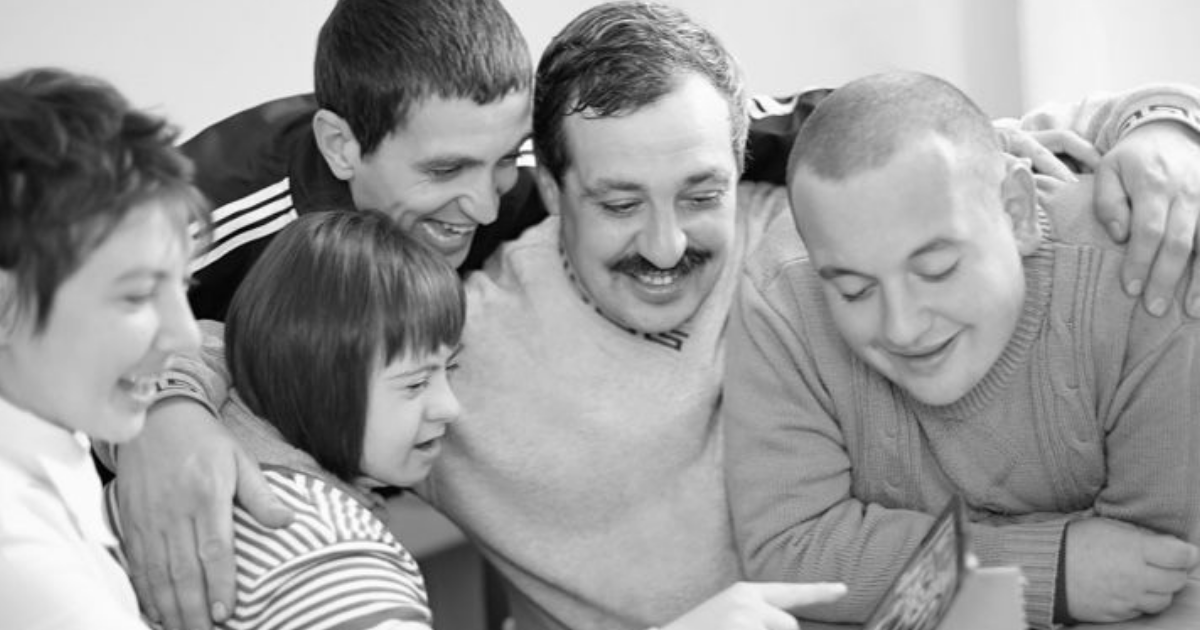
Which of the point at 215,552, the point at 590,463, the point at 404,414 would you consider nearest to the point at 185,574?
the point at 215,552

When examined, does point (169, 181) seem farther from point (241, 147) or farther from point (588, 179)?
point (241, 147)

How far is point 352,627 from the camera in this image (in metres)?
1.30

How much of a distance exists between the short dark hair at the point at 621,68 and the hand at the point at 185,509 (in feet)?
1.63

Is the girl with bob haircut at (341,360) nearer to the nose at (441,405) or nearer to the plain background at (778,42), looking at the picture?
the nose at (441,405)

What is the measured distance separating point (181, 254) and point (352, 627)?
337 millimetres

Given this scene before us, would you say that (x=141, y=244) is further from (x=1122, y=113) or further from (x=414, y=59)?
(x=1122, y=113)

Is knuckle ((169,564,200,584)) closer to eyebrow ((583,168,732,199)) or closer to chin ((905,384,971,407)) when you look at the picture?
eyebrow ((583,168,732,199))

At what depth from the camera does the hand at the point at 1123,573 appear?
1501 millimetres

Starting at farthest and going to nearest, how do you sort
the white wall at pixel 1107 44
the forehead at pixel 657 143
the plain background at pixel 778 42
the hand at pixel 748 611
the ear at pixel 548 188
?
the white wall at pixel 1107 44
the plain background at pixel 778 42
the ear at pixel 548 188
the forehead at pixel 657 143
the hand at pixel 748 611

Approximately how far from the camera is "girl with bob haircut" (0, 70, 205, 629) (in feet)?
3.58

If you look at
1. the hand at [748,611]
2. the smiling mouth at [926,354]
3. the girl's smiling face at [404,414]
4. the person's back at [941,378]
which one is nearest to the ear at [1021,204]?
the person's back at [941,378]

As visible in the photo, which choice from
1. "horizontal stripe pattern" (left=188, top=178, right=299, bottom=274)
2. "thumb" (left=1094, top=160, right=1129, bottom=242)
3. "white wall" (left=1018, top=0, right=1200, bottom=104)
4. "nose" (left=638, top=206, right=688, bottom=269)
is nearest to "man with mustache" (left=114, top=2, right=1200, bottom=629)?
"nose" (left=638, top=206, right=688, bottom=269)

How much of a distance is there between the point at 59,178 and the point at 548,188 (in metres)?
A: 0.77

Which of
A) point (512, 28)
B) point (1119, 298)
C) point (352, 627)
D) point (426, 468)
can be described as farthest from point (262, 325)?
point (1119, 298)
